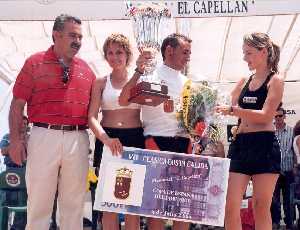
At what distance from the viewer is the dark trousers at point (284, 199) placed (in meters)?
5.97

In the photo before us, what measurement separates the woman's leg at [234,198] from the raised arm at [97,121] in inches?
29.7

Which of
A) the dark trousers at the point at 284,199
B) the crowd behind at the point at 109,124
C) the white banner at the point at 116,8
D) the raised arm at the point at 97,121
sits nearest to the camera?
the raised arm at the point at 97,121

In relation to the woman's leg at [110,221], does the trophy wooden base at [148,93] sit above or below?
above

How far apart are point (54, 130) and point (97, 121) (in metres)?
0.28

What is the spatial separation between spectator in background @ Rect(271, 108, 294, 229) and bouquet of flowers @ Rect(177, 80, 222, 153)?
2.98 meters

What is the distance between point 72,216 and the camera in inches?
130

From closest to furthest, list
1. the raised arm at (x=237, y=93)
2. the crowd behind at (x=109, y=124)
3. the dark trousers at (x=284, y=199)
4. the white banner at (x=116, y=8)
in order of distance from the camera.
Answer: the crowd behind at (x=109, y=124) → the raised arm at (x=237, y=93) → the white banner at (x=116, y=8) → the dark trousers at (x=284, y=199)

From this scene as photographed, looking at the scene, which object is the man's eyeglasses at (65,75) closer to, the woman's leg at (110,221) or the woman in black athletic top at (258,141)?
the woman's leg at (110,221)

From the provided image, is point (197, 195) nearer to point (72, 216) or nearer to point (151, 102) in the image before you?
point (151, 102)

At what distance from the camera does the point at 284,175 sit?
6215 mm

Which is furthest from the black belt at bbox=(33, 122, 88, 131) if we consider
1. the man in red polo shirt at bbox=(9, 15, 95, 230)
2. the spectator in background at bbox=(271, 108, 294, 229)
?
the spectator in background at bbox=(271, 108, 294, 229)

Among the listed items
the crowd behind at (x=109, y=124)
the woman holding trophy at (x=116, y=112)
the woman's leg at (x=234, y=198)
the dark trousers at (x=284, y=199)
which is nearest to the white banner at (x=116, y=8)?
the crowd behind at (x=109, y=124)

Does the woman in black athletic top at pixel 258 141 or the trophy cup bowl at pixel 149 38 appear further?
the woman in black athletic top at pixel 258 141

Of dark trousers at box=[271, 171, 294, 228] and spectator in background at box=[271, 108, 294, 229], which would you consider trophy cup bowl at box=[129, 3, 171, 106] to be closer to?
spectator in background at box=[271, 108, 294, 229]
